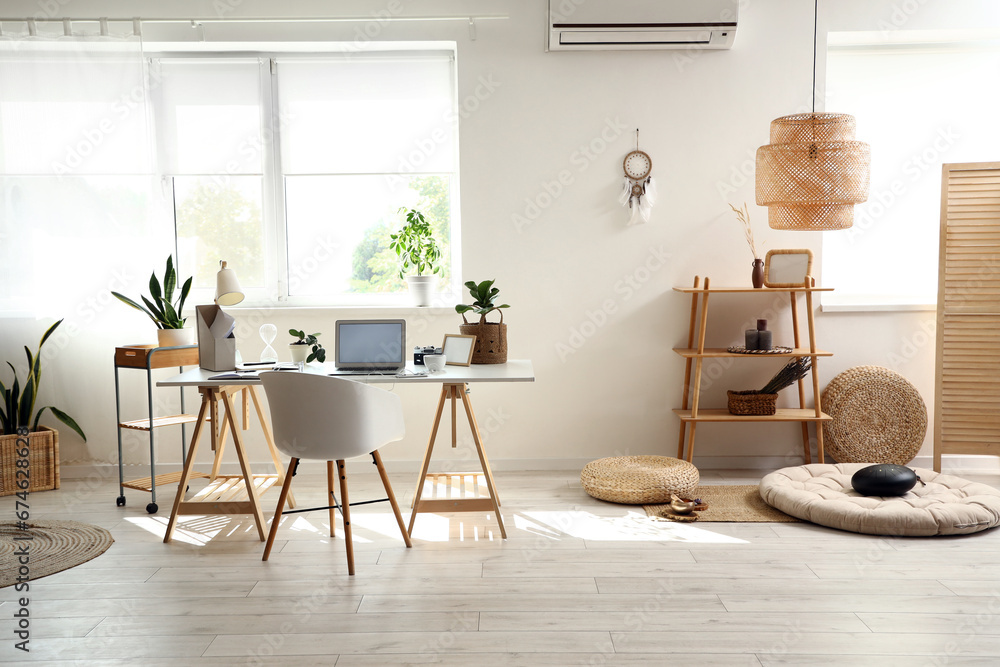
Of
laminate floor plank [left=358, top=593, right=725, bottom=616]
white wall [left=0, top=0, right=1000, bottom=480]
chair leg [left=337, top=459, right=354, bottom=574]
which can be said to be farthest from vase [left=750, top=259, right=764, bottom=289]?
chair leg [left=337, top=459, right=354, bottom=574]

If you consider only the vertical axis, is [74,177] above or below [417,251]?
above

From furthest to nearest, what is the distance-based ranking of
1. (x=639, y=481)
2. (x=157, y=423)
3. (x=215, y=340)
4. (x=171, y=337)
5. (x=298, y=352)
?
(x=171, y=337) < (x=157, y=423) < (x=639, y=481) < (x=298, y=352) < (x=215, y=340)

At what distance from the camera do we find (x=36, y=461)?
389 cm

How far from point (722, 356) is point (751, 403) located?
1.04 ft

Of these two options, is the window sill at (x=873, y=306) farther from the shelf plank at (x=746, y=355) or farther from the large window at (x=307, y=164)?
the large window at (x=307, y=164)

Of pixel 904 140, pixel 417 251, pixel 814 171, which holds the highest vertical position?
pixel 904 140

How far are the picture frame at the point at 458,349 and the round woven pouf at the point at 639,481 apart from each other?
96 cm

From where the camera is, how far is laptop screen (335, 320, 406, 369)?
127 inches

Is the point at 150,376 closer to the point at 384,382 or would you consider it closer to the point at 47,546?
the point at 47,546

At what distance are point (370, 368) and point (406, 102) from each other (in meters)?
1.85

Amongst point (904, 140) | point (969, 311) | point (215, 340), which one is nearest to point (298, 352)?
point (215, 340)

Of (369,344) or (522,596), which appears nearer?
(522,596)

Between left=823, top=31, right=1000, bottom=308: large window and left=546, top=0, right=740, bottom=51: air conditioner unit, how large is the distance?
0.87 meters
